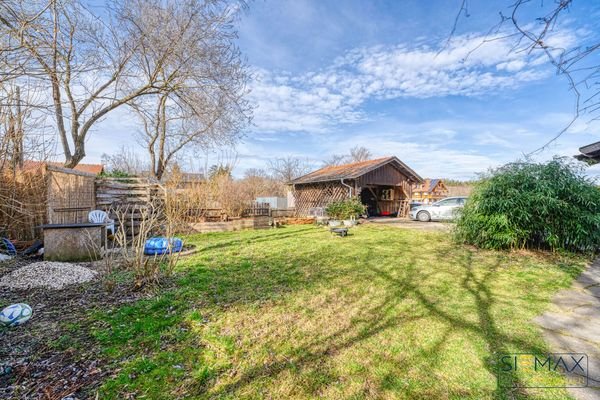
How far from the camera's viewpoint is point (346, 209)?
1287 cm

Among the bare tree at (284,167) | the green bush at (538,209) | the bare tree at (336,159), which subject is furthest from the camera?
the bare tree at (336,159)

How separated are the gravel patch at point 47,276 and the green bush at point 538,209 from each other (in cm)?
870

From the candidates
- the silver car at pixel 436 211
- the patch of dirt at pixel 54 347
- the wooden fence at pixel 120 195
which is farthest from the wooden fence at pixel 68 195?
the silver car at pixel 436 211

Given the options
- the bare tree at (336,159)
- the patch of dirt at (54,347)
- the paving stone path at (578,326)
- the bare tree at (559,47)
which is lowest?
the paving stone path at (578,326)

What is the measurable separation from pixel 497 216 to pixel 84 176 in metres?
11.3

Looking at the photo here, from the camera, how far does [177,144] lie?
1443 cm

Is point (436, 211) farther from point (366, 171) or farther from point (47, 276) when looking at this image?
point (47, 276)

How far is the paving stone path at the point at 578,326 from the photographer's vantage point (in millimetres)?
2072

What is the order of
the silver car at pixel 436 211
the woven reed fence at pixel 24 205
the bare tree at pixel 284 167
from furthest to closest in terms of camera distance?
the bare tree at pixel 284 167, the silver car at pixel 436 211, the woven reed fence at pixel 24 205

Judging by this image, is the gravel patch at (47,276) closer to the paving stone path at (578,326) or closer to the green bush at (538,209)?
the paving stone path at (578,326)

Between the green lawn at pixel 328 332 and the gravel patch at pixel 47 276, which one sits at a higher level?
the gravel patch at pixel 47 276

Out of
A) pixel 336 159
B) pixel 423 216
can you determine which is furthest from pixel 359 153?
pixel 423 216

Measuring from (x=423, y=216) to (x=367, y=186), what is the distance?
3755 millimetres

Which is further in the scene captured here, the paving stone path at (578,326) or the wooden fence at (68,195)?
the wooden fence at (68,195)
